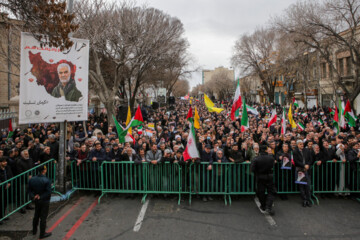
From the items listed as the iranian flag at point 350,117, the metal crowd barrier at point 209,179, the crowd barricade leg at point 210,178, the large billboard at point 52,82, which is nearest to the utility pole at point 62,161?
the large billboard at point 52,82

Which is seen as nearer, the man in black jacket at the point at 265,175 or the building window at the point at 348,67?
the man in black jacket at the point at 265,175

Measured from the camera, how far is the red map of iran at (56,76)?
6918mm

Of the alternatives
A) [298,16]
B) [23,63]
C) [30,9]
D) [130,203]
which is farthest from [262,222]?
[298,16]

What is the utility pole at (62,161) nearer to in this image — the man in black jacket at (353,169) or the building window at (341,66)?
the man in black jacket at (353,169)

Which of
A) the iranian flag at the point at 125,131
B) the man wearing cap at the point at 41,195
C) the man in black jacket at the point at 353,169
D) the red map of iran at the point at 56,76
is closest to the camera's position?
the man wearing cap at the point at 41,195

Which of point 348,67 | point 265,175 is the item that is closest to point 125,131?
point 265,175

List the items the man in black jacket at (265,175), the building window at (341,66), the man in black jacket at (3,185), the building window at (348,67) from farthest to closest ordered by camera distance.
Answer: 1. the building window at (341,66)
2. the building window at (348,67)
3. the man in black jacket at (265,175)
4. the man in black jacket at (3,185)

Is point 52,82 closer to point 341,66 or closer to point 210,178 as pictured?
point 210,178

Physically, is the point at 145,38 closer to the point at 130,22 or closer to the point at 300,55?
the point at 130,22

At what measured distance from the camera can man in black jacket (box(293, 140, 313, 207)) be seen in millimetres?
6818

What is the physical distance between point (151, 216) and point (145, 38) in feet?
41.0

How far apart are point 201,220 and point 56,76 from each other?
16.9 feet

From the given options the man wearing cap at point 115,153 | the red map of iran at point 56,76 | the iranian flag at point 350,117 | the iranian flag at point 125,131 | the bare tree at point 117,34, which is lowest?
the man wearing cap at point 115,153

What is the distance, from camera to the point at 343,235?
5289mm
